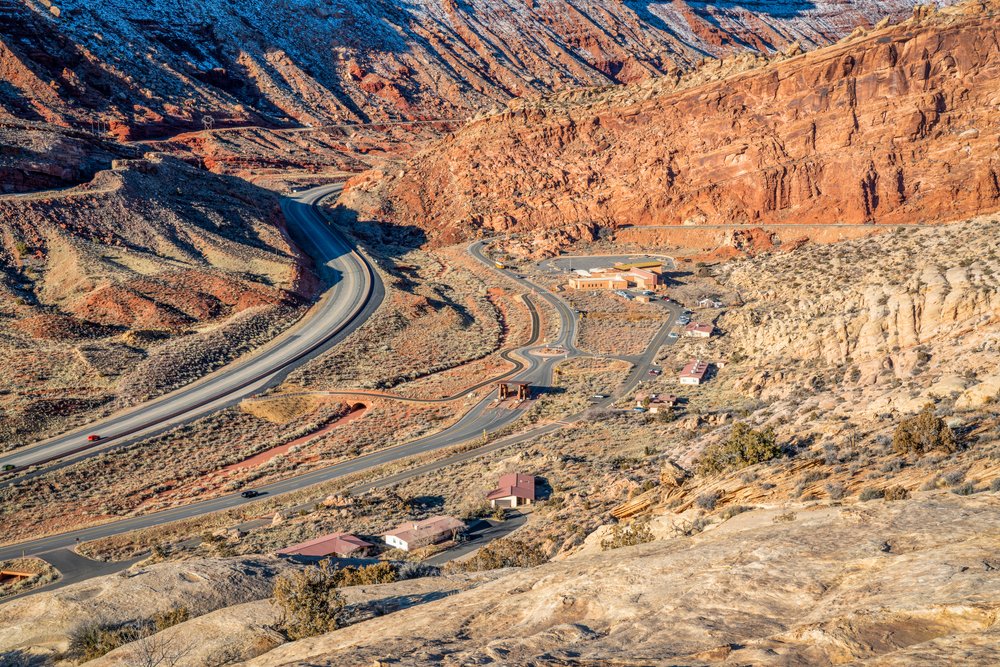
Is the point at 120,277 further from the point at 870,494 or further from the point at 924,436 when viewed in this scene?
the point at 870,494

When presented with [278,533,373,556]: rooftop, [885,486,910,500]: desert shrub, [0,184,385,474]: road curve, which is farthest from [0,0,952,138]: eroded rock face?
[885,486,910,500]: desert shrub

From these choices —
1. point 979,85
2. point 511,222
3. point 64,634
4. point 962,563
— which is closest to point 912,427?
point 962,563

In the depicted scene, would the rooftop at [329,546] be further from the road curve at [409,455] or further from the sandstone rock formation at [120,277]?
the sandstone rock formation at [120,277]

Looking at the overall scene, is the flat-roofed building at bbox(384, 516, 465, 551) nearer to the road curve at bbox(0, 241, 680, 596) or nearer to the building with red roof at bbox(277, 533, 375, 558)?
the building with red roof at bbox(277, 533, 375, 558)

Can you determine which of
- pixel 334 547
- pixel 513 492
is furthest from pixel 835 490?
pixel 334 547

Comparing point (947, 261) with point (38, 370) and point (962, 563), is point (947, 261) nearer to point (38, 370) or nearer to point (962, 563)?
point (962, 563)
